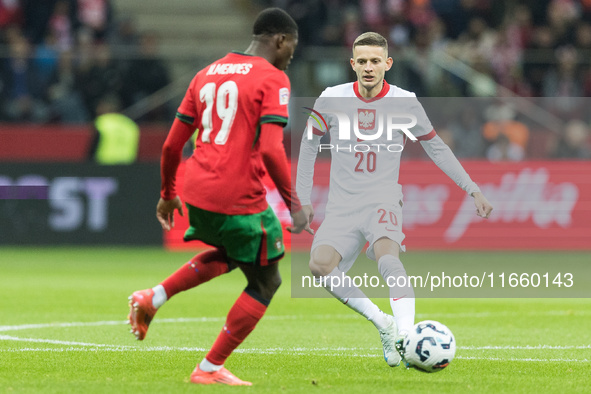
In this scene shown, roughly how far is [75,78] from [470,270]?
7112 mm

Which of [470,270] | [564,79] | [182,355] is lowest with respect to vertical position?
[470,270]

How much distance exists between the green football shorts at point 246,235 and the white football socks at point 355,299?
3.54 feet

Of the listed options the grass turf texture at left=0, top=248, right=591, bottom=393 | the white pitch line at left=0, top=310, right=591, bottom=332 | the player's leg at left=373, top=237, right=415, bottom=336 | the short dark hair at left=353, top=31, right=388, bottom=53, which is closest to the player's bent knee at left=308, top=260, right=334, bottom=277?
the player's leg at left=373, top=237, right=415, bottom=336

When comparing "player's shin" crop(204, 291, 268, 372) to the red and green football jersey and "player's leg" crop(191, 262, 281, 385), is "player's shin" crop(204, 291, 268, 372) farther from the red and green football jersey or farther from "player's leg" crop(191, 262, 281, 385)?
the red and green football jersey

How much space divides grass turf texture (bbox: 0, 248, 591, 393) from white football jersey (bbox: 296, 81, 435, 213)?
3.55 feet

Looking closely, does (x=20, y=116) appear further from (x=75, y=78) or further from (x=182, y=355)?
(x=182, y=355)

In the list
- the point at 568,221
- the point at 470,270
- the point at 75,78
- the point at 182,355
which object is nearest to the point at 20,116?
the point at 75,78

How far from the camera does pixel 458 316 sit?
1026cm

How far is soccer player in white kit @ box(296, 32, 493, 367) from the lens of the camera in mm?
7074

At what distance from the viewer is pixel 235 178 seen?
6.00 meters

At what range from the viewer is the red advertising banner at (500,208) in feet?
57.4

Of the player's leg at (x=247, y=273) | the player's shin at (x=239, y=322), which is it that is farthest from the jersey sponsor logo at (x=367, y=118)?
the player's shin at (x=239, y=322)

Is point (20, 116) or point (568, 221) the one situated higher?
point (20, 116)

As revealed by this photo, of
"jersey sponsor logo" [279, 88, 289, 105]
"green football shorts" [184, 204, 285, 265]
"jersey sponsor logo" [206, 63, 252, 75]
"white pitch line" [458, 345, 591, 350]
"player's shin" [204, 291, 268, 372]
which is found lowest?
"white pitch line" [458, 345, 591, 350]
